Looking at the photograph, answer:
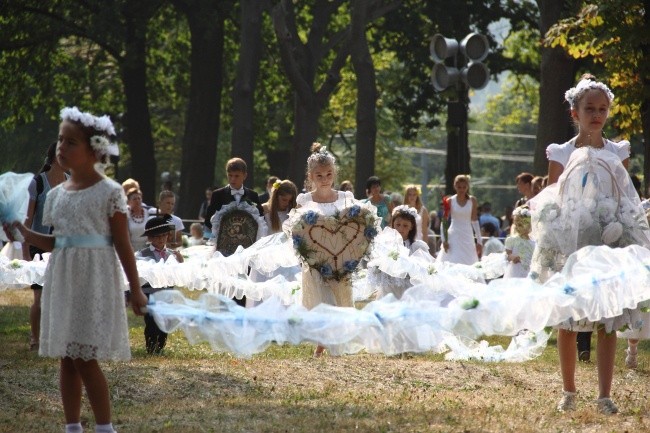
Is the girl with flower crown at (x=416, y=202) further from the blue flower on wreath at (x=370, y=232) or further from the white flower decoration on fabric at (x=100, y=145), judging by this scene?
the white flower decoration on fabric at (x=100, y=145)

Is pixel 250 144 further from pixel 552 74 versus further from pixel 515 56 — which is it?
pixel 515 56

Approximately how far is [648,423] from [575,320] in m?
Result: 0.92

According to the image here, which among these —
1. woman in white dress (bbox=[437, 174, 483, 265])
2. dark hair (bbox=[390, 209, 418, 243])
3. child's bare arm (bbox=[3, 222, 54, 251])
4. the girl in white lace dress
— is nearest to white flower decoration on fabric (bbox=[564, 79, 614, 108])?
the girl in white lace dress

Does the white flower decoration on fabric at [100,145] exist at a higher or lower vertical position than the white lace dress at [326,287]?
higher

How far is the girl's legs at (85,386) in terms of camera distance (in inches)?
286

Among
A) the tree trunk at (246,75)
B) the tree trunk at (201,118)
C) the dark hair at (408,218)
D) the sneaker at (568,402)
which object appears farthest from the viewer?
the tree trunk at (201,118)

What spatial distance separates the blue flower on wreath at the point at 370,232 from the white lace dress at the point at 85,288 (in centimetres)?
435

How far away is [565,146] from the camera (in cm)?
879

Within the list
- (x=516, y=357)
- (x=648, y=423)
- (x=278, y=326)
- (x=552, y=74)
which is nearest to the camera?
(x=278, y=326)

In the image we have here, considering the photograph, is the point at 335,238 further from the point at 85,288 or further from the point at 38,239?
the point at 85,288

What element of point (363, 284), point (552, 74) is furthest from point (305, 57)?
point (363, 284)

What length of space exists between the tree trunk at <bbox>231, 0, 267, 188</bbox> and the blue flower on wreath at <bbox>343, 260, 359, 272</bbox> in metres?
16.9

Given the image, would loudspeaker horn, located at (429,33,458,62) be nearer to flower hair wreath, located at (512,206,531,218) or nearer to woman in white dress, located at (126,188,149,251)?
flower hair wreath, located at (512,206,531,218)

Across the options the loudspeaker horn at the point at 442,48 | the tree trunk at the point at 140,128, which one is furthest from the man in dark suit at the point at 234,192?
the tree trunk at the point at 140,128
